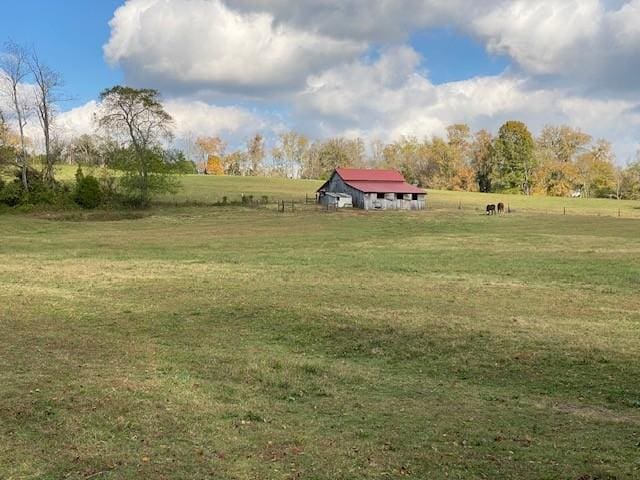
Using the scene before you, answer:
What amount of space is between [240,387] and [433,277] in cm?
1350

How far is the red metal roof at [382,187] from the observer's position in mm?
73750

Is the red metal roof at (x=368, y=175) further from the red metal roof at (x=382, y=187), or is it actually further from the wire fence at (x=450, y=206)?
the wire fence at (x=450, y=206)

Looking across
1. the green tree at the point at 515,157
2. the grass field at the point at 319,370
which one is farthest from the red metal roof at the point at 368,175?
the grass field at the point at 319,370

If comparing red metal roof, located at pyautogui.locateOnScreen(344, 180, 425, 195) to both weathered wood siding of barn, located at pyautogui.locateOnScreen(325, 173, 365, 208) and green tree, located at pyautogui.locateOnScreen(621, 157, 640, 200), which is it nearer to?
weathered wood siding of barn, located at pyautogui.locateOnScreen(325, 173, 365, 208)

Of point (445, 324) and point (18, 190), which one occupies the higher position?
point (18, 190)

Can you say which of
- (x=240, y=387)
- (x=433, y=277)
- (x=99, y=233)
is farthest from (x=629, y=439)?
(x=99, y=233)

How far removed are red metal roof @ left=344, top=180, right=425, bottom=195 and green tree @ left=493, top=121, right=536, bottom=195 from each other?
49.9m

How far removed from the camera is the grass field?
5984 mm

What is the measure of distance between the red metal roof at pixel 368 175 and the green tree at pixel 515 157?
47.8 meters

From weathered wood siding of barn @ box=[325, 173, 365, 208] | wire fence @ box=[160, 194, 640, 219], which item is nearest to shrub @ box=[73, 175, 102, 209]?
wire fence @ box=[160, 194, 640, 219]

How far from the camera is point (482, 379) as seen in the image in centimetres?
907

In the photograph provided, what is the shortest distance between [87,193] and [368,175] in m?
36.2

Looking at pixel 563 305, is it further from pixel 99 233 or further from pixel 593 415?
pixel 99 233

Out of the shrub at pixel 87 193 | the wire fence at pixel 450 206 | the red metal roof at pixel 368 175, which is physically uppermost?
the red metal roof at pixel 368 175
